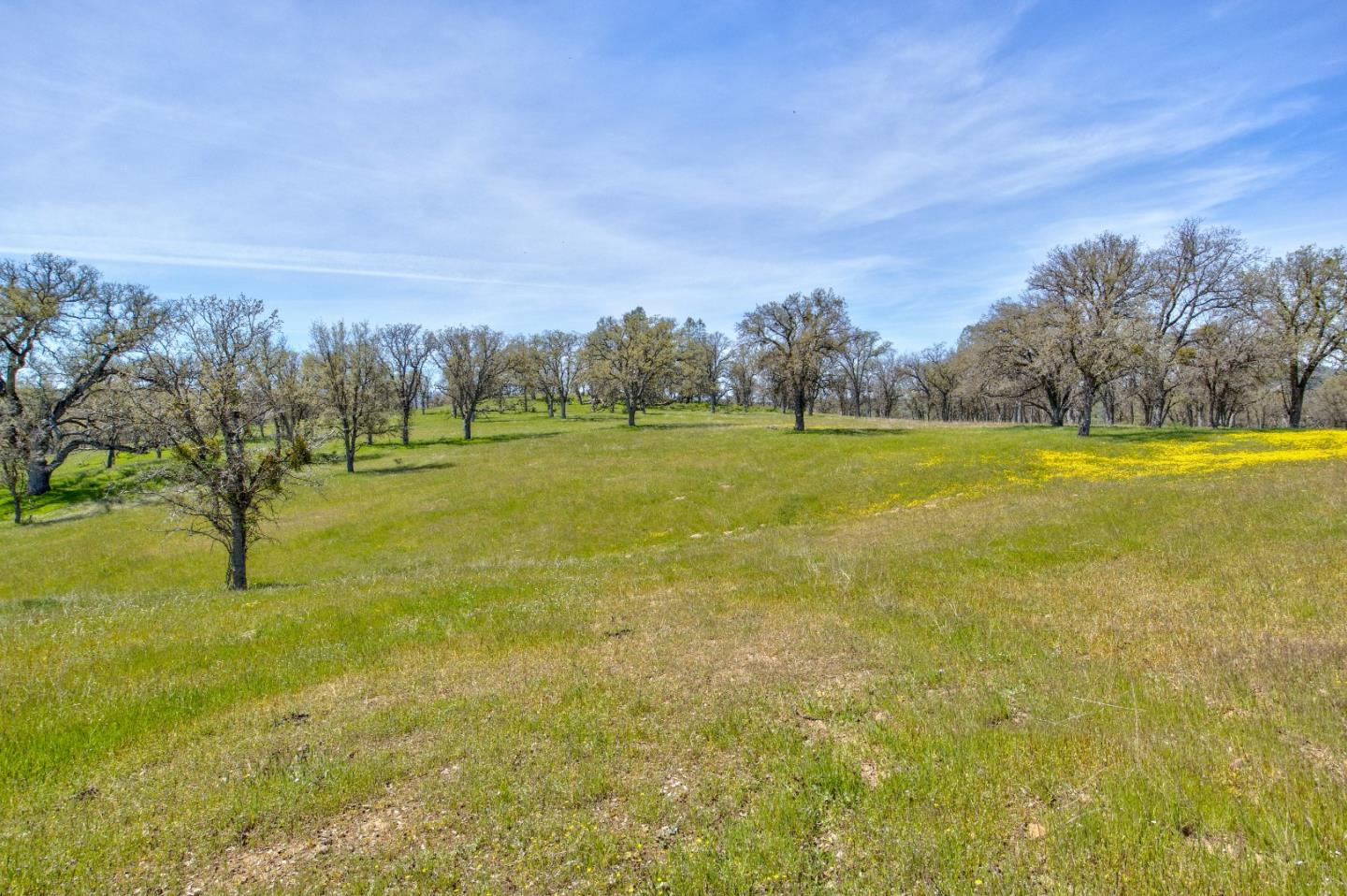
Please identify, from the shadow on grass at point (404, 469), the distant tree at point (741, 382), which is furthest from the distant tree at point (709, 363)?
the shadow on grass at point (404, 469)

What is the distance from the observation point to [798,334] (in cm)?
5134

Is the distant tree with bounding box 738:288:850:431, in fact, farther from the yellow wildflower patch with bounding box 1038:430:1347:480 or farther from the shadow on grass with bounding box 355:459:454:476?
the shadow on grass with bounding box 355:459:454:476

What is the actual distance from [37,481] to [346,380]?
2260 centimetres

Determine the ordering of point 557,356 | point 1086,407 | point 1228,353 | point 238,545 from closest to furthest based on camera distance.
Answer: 1. point 238,545
2. point 1086,407
3. point 1228,353
4. point 557,356

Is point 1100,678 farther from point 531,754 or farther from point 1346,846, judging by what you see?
point 531,754

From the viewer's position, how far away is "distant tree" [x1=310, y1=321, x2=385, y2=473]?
1961 inches

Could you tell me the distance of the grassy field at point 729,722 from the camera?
15.0ft

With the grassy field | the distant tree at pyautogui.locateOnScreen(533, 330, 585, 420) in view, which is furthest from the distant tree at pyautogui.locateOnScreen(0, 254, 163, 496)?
the distant tree at pyautogui.locateOnScreen(533, 330, 585, 420)

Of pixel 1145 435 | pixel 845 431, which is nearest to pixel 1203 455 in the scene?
pixel 1145 435

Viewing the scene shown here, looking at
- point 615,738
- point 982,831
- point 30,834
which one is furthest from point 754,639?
point 30,834

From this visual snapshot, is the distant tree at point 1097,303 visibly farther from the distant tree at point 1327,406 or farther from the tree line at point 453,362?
the distant tree at point 1327,406

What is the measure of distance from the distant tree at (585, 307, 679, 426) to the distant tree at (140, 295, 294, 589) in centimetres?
4762

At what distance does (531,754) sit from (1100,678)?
23.6ft

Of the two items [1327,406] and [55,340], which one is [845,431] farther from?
[1327,406]
